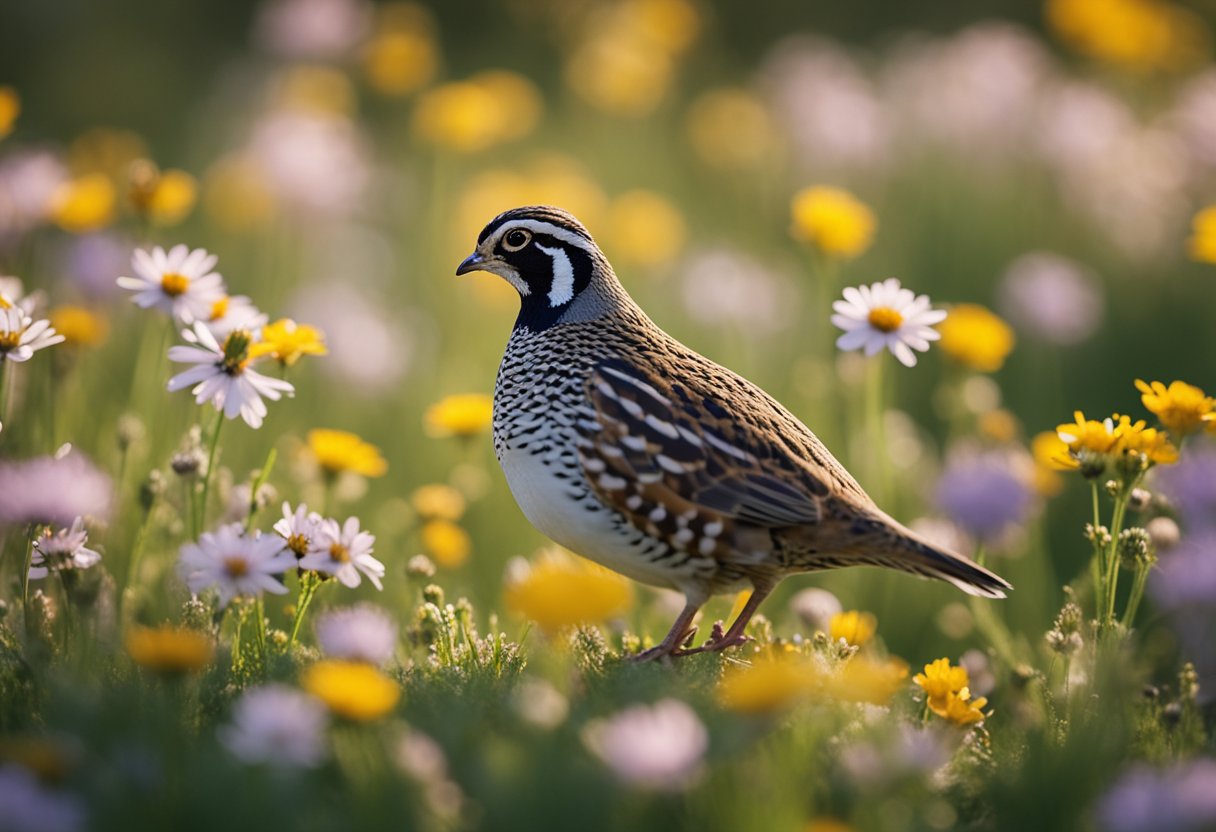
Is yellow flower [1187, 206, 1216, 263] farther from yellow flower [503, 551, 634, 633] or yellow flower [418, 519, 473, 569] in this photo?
yellow flower [418, 519, 473, 569]

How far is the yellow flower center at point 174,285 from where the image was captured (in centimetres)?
437


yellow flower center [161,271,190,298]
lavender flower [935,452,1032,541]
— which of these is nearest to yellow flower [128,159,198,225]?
yellow flower center [161,271,190,298]

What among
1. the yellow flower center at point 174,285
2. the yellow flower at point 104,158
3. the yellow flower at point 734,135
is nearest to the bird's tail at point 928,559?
the yellow flower center at point 174,285

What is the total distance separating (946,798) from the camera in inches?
137

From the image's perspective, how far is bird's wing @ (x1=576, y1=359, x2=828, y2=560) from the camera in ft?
12.8

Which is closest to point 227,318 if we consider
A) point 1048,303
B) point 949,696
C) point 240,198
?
point 949,696

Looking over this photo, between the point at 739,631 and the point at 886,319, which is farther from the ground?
the point at 886,319

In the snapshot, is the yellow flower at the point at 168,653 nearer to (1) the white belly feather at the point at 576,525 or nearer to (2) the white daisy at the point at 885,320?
(1) the white belly feather at the point at 576,525

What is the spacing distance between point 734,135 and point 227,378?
20.9ft

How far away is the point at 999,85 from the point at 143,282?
22.6 feet

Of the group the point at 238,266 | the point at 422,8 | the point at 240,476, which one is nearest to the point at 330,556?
the point at 240,476

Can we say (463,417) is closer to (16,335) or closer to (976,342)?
(16,335)

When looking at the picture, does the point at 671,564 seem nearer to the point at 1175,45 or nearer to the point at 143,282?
the point at 143,282

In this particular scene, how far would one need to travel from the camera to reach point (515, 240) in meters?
4.61
